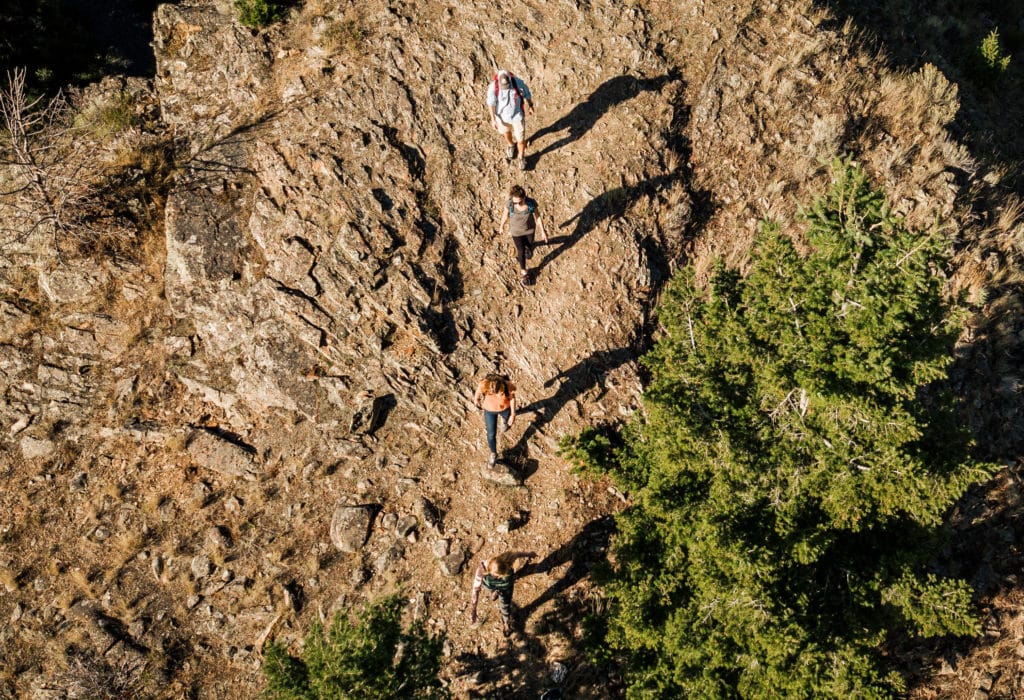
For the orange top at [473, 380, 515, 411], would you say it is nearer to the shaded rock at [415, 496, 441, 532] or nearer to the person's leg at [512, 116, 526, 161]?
the shaded rock at [415, 496, 441, 532]

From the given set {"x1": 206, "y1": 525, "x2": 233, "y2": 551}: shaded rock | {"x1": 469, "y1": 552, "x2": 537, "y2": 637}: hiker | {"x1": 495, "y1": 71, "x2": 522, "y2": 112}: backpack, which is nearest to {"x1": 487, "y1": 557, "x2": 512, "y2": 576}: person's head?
{"x1": 469, "y1": 552, "x2": 537, "y2": 637}: hiker

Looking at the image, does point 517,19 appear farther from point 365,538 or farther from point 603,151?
point 365,538

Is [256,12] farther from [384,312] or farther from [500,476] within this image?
[500,476]

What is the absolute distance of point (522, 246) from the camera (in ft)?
40.6

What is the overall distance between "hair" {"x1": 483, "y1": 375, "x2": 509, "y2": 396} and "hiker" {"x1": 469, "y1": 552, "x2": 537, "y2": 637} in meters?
2.95

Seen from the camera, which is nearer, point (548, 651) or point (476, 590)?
point (476, 590)

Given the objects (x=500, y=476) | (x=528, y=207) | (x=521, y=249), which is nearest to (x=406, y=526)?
(x=500, y=476)

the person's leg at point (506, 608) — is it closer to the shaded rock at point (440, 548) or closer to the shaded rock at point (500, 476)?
the shaded rock at point (440, 548)

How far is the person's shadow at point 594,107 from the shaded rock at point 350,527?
28.4ft

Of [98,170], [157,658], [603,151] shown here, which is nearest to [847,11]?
[603,151]

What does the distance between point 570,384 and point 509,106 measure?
6099 mm

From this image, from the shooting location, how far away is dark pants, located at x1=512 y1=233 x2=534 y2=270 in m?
12.2

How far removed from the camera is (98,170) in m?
12.8

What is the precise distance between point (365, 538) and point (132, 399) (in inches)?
215
